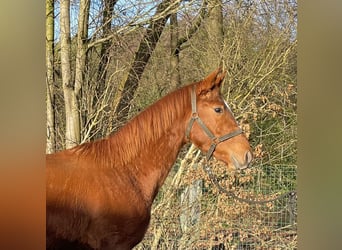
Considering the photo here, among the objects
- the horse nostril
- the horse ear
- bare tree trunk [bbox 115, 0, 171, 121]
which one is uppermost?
bare tree trunk [bbox 115, 0, 171, 121]

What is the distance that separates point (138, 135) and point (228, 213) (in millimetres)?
671

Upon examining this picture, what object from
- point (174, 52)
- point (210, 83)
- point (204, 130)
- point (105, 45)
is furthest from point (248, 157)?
point (105, 45)

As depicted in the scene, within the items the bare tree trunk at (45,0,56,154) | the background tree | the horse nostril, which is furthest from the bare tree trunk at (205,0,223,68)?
the bare tree trunk at (45,0,56,154)

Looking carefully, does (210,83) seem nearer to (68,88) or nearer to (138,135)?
(138,135)

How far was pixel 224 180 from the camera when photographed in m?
2.02

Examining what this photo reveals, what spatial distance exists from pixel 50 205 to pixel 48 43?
0.74 meters

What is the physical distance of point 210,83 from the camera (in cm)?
177

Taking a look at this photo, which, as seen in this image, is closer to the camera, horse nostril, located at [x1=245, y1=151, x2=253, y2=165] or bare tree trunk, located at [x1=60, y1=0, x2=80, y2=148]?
horse nostril, located at [x1=245, y1=151, x2=253, y2=165]

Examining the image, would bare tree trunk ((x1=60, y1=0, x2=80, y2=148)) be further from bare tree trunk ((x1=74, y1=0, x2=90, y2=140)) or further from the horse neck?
the horse neck

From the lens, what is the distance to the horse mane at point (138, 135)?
1730 millimetres

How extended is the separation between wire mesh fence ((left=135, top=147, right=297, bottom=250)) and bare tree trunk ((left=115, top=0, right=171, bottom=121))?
1.47 feet

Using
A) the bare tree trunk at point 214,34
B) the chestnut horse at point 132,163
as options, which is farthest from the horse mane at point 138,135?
the bare tree trunk at point 214,34

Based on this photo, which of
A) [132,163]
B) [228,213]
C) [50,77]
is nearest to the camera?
[132,163]

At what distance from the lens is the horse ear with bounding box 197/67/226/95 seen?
5.78 ft
